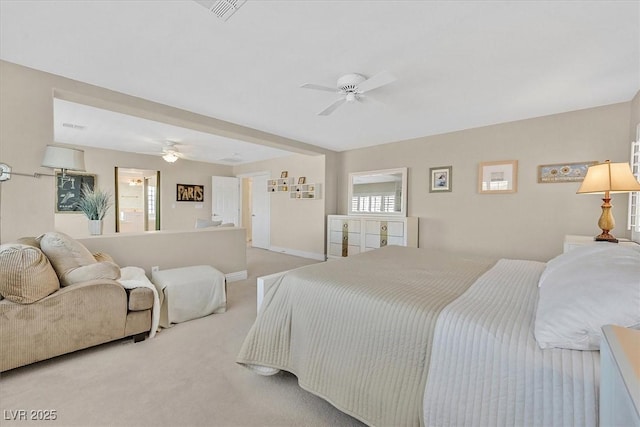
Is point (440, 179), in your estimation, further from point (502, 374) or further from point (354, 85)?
point (502, 374)

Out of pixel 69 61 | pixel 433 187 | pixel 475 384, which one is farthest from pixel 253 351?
pixel 433 187

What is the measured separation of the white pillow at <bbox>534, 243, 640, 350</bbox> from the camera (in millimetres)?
877

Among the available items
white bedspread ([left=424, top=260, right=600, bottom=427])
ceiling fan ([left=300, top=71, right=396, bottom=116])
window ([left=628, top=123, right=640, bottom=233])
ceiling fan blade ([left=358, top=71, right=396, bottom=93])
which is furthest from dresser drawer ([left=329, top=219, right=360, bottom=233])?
white bedspread ([left=424, top=260, right=600, bottom=427])

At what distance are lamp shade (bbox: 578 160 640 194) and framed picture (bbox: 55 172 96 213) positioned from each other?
25.4 feet

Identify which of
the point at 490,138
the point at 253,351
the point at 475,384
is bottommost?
the point at 253,351

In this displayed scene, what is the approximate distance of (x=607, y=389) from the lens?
2.25ft

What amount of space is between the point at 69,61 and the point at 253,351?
Answer: 2.75m

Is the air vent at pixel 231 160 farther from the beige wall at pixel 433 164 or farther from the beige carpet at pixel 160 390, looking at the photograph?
the beige carpet at pixel 160 390

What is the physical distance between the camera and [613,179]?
2.26 meters

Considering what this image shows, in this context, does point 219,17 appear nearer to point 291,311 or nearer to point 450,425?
point 291,311

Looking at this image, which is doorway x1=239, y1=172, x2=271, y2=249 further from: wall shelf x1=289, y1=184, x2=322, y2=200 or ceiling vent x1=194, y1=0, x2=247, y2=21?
ceiling vent x1=194, y1=0, x2=247, y2=21

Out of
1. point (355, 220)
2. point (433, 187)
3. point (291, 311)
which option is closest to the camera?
point (291, 311)

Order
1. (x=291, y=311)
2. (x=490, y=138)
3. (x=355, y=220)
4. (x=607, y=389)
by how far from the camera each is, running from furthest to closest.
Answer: (x=355, y=220)
(x=490, y=138)
(x=291, y=311)
(x=607, y=389)

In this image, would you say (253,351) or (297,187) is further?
(297,187)
